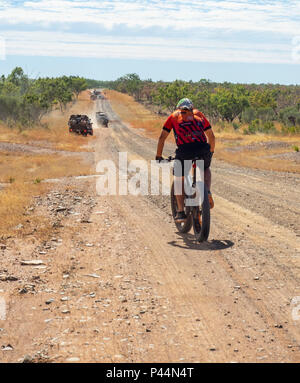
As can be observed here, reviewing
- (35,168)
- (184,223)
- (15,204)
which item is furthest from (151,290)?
(35,168)

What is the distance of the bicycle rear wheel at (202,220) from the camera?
23.5 feet

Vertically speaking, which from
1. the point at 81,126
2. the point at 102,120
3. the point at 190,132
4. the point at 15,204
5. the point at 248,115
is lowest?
the point at 15,204

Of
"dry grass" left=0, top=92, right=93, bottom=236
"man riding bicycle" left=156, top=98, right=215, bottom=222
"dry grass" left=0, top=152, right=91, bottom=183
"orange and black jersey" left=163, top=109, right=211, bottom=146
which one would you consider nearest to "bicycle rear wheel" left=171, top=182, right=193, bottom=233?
"man riding bicycle" left=156, top=98, right=215, bottom=222

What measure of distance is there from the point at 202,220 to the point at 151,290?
1913 millimetres

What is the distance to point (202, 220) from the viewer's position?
722 cm

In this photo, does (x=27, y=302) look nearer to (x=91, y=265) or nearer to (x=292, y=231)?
(x=91, y=265)

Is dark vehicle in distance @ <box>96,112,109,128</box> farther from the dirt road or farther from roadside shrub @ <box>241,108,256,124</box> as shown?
the dirt road

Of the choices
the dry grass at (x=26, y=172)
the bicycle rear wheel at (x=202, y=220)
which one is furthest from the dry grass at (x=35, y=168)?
the bicycle rear wheel at (x=202, y=220)

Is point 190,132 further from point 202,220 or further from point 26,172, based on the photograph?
point 26,172

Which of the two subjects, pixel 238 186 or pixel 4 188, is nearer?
pixel 238 186

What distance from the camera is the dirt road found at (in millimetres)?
4176

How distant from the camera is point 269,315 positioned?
15.9 feet

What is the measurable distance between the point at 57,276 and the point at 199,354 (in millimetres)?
2632
